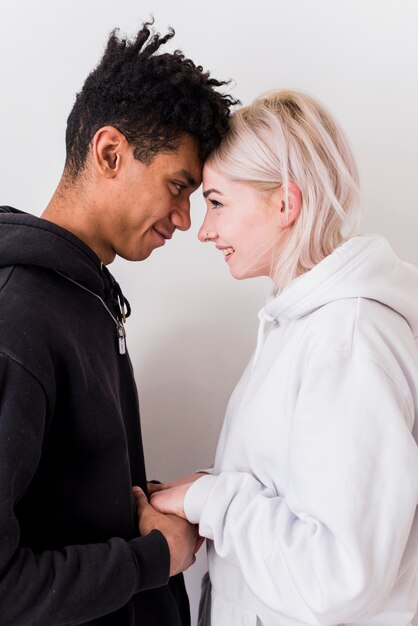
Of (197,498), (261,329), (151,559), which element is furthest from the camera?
(261,329)

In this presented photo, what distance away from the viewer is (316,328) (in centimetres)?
101

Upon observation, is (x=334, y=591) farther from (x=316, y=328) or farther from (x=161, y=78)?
(x=161, y=78)

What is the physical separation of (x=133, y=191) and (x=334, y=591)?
690 mm

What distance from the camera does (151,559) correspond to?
3.26ft

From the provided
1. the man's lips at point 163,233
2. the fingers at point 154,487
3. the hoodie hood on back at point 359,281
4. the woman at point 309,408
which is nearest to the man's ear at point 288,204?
the woman at point 309,408

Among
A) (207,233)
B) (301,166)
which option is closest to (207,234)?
(207,233)

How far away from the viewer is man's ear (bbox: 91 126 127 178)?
108 cm

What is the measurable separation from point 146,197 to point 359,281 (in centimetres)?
39

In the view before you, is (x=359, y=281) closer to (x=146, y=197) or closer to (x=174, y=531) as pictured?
(x=146, y=197)

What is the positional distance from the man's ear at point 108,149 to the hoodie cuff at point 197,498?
1.76 ft

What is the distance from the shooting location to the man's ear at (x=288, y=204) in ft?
3.61

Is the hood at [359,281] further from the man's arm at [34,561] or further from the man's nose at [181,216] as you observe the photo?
the man's arm at [34,561]

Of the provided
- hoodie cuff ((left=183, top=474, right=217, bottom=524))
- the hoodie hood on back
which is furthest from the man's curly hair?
hoodie cuff ((left=183, top=474, right=217, bottom=524))

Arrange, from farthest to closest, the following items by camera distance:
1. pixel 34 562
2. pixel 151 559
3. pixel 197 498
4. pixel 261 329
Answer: pixel 261 329
pixel 197 498
pixel 151 559
pixel 34 562
